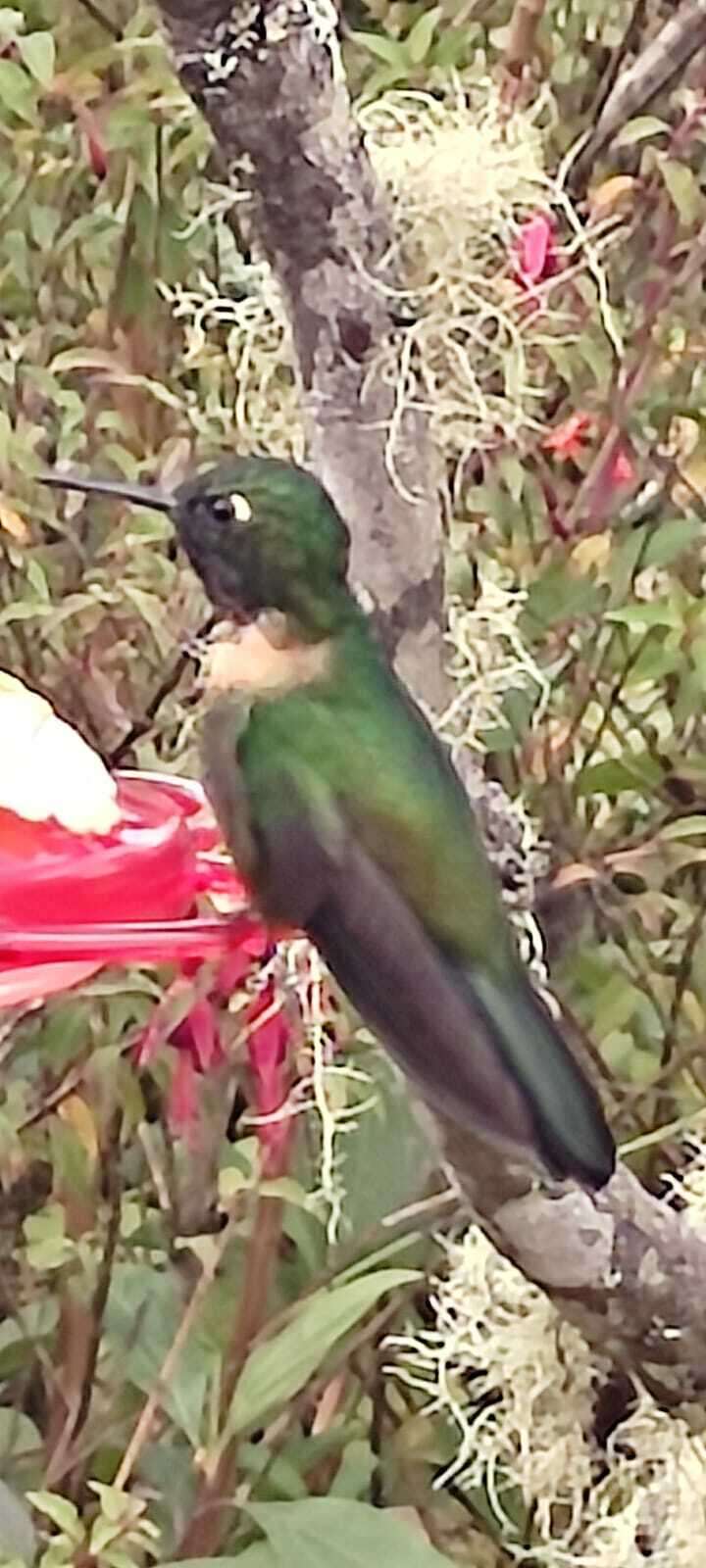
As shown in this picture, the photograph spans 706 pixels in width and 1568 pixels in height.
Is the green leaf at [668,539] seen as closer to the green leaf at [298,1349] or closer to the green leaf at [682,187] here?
the green leaf at [682,187]

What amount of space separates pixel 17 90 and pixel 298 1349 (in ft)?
2.14

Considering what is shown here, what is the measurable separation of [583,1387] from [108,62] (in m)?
0.79

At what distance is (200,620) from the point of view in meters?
1.19

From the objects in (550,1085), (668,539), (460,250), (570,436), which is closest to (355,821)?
(550,1085)

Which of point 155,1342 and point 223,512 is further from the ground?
point 223,512

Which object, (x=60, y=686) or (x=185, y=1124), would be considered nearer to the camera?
(x=185, y=1124)

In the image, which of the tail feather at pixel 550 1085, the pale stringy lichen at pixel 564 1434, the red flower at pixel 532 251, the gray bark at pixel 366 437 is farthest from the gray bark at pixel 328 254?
the pale stringy lichen at pixel 564 1434

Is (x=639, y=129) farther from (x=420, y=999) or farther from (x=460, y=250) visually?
(x=420, y=999)

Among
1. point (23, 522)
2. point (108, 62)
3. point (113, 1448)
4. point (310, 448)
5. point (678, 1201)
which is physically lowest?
point (113, 1448)

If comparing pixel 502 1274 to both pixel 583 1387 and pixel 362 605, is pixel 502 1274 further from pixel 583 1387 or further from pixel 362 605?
pixel 362 605

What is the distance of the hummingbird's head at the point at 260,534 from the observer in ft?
2.25

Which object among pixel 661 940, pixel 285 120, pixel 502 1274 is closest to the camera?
pixel 285 120

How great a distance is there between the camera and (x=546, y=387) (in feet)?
4.75

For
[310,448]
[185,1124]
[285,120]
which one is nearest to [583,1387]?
[185,1124]
